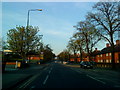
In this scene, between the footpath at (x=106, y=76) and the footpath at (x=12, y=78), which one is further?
the footpath at (x=106, y=76)

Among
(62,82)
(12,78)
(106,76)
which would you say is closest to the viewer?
(62,82)

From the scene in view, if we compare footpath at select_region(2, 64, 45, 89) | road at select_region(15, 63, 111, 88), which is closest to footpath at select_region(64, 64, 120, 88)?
road at select_region(15, 63, 111, 88)

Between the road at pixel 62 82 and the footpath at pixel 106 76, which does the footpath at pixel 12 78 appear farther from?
the footpath at pixel 106 76

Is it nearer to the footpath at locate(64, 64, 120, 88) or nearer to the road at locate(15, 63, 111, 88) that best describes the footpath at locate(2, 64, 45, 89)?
the road at locate(15, 63, 111, 88)

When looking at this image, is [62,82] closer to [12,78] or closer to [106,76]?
[12,78]

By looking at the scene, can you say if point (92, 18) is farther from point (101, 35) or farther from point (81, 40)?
Result: point (81, 40)

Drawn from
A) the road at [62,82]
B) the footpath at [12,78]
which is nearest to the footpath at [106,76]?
the road at [62,82]

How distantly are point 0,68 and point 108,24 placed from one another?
2168cm

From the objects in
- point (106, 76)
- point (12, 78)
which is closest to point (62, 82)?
point (12, 78)

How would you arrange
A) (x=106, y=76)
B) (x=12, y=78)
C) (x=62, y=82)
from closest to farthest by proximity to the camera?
1. (x=62, y=82)
2. (x=12, y=78)
3. (x=106, y=76)

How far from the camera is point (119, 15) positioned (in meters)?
29.1

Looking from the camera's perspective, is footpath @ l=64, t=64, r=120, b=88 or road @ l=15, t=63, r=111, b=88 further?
footpath @ l=64, t=64, r=120, b=88

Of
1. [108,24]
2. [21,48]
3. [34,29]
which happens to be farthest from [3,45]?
[108,24]

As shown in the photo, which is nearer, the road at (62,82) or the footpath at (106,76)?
the road at (62,82)
